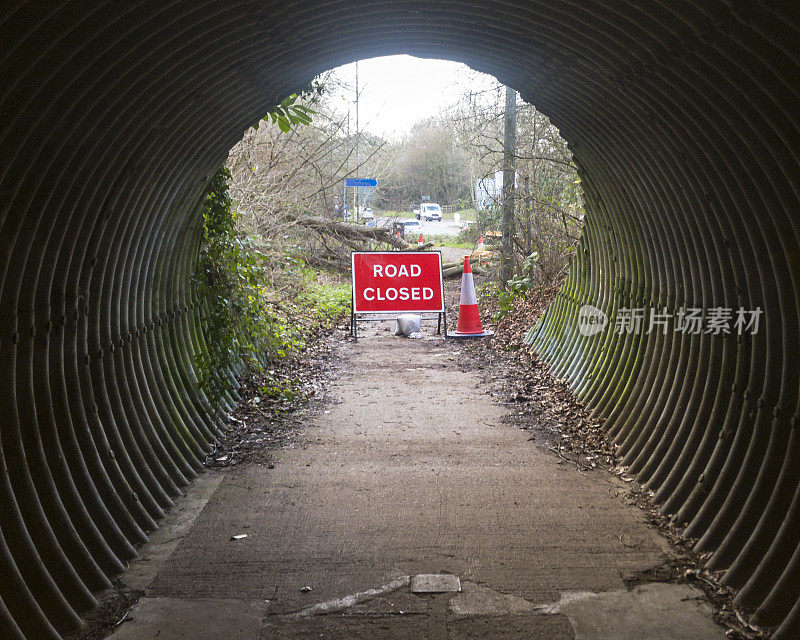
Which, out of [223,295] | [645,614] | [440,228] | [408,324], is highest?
[440,228]

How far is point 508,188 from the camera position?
15602 millimetres

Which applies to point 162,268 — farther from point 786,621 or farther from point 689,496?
point 786,621

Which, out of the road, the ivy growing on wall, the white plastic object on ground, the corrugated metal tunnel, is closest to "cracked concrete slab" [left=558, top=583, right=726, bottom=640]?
the corrugated metal tunnel

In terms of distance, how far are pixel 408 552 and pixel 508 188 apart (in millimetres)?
11599

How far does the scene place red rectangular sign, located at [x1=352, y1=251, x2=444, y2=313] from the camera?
1274 cm

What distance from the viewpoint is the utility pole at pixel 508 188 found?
49.6ft

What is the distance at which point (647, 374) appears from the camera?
667 cm

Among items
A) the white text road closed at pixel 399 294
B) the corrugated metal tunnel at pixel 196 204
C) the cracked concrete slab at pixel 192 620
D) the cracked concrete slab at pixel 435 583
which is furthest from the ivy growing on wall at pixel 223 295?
the white text road closed at pixel 399 294

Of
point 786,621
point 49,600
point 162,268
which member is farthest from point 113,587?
point 786,621

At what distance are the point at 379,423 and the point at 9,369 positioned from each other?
14.6 ft

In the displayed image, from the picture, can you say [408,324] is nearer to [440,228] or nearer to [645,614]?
[645,614]

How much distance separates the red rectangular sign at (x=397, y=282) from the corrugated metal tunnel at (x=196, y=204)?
224 inches

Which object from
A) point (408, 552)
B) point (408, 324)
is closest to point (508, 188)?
point (408, 324)

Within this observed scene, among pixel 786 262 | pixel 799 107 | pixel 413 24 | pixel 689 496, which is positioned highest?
pixel 413 24
